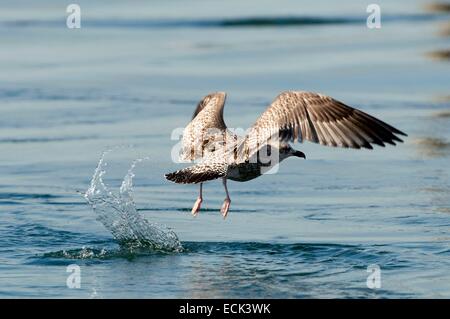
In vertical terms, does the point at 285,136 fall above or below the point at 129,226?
above

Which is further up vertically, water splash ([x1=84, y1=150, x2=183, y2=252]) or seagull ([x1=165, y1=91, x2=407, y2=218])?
seagull ([x1=165, y1=91, x2=407, y2=218])

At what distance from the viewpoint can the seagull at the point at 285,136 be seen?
9172 millimetres

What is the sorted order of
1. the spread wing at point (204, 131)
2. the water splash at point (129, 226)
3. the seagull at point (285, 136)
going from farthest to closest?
the spread wing at point (204, 131), the water splash at point (129, 226), the seagull at point (285, 136)

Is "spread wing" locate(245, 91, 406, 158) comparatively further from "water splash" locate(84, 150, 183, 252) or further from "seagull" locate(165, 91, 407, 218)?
"water splash" locate(84, 150, 183, 252)

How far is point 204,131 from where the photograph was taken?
10.2 m

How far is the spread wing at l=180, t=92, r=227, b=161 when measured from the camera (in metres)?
9.94

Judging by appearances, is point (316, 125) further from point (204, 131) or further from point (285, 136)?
point (204, 131)

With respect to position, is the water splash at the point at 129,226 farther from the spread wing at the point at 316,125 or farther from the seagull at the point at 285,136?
the spread wing at the point at 316,125

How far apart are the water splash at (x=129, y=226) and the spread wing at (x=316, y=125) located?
3.46 feet

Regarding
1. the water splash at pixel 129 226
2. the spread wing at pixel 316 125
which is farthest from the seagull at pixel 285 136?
the water splash at pixel 129 226

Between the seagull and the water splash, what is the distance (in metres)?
0.36

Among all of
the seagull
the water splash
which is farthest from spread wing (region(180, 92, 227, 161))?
the water splash

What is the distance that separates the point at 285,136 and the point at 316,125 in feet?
1.13

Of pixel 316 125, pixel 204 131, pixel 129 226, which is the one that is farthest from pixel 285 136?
pixel 129 226
